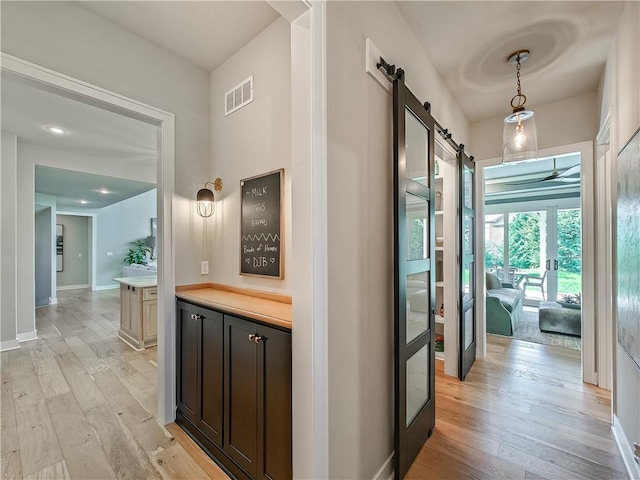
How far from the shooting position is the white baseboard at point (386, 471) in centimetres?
157

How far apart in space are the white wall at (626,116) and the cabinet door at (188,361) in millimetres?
2573

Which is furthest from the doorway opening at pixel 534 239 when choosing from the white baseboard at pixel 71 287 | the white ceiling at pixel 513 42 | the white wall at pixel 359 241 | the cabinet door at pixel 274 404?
the white baseboard at pixel 71 287

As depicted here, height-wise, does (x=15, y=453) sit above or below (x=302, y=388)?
below

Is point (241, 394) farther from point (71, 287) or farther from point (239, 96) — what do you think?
point (71, 287)

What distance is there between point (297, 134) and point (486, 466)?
2253 millimetres

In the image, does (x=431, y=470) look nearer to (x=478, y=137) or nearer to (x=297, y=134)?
(x=297, y=134)

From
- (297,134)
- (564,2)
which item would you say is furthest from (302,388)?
(564,2)

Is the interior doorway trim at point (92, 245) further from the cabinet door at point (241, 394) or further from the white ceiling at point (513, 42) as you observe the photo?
the white ceiling at point (513, 42)

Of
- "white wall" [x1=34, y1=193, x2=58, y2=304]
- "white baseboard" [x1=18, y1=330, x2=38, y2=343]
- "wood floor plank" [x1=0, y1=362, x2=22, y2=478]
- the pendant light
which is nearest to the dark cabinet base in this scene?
"wood floor plank" [x1=0, y1=362, x2=22, y2=478]

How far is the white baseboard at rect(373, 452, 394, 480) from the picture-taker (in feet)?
5.14

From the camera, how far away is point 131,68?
2072 mm

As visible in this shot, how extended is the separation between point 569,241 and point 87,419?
339 inches

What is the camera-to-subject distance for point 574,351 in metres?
3.67

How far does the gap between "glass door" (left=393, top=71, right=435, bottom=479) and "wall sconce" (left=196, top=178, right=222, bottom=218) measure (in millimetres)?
1571
